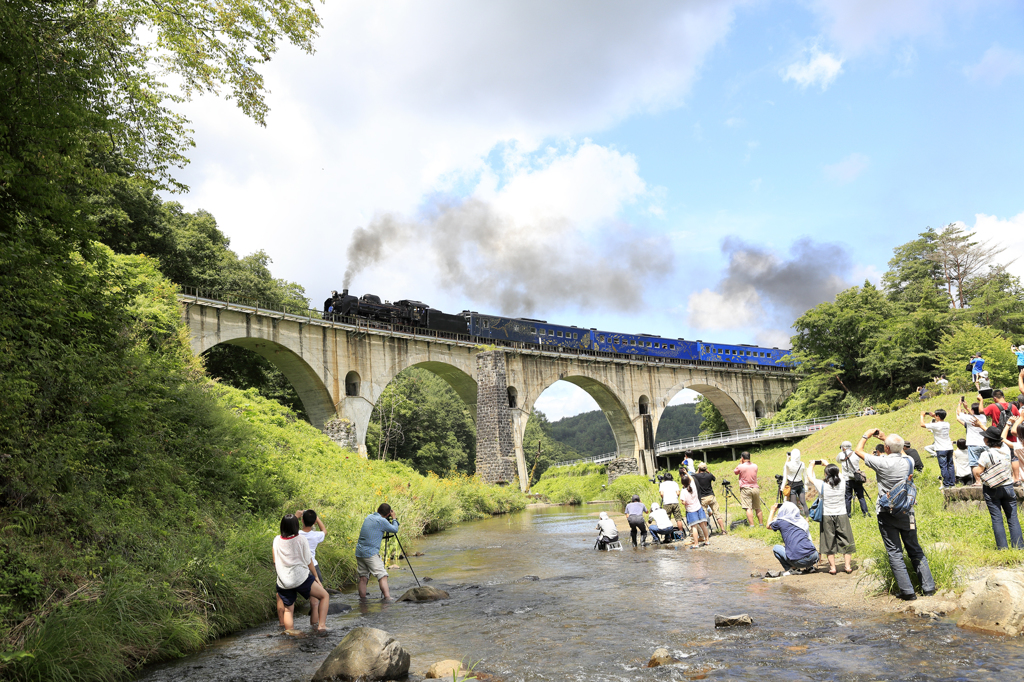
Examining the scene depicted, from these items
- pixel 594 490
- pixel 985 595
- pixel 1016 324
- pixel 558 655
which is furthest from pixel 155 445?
pixel 1016 324

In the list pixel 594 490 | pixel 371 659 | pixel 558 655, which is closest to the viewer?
pixel 371 659

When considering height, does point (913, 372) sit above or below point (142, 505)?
above

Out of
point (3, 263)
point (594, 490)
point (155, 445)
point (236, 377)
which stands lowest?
point (594, 490)

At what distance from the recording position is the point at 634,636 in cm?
656

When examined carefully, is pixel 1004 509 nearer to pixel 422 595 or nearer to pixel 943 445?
pixel 943 445

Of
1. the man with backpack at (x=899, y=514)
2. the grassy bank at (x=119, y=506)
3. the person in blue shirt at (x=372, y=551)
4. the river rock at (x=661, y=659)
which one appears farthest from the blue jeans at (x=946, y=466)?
the grassy bank at (x=119, y=506)

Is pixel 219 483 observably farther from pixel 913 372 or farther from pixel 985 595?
pixel 913 372

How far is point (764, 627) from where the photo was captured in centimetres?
Result: 649

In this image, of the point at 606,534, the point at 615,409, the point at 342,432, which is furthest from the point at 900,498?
the point at 615,409

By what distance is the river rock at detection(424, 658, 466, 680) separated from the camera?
564cm

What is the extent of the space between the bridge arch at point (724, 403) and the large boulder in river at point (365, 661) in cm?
4411

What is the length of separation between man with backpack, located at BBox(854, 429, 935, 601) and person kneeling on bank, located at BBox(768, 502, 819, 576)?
224 cm

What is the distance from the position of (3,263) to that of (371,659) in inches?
254

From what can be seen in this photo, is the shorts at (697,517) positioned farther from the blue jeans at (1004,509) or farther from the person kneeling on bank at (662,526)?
the blue jeans at (1004,509)
